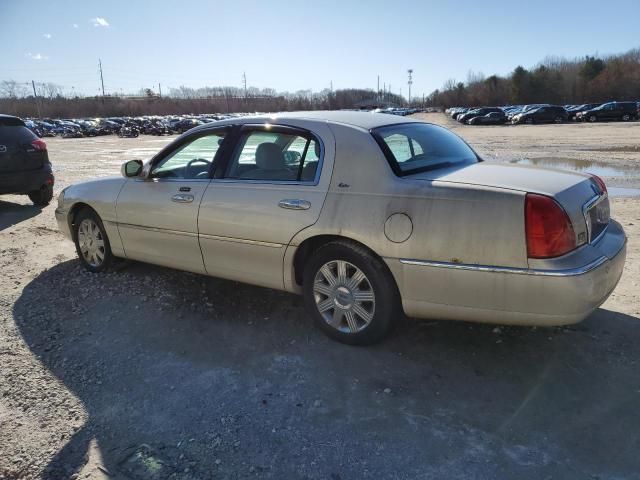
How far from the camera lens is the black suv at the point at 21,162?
8750 mm

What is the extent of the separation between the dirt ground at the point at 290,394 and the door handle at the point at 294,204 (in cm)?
103

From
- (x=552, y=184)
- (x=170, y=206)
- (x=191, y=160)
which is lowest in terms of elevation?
(x=170, y=206)

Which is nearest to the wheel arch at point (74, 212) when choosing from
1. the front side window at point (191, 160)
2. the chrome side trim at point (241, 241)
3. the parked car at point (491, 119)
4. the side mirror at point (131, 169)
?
the side mirror at point (131, 169)

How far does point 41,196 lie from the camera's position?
9617 millimetres

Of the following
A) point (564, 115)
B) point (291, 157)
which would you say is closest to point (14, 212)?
point (291, 157)

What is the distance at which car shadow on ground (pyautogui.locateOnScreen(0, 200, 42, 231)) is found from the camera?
325 inches

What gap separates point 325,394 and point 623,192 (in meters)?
9.18

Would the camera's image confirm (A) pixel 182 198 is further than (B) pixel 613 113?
No

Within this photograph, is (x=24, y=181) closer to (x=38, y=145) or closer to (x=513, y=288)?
(x=38, y=145)

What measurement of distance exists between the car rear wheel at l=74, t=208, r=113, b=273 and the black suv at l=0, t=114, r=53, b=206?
4.36 meters

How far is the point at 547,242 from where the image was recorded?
2.90 m

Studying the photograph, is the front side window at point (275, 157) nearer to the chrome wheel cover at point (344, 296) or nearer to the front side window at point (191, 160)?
the front side window at point (191, 160)

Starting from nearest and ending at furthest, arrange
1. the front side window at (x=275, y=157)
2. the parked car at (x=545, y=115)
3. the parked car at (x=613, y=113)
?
the front side window at (x=275, y=157) → the parked car at (x=613, y=113) → the parked car at (x=545, y=115)

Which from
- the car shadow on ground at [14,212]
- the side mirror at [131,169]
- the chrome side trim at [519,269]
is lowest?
the car shadow on ground at [14,212]
